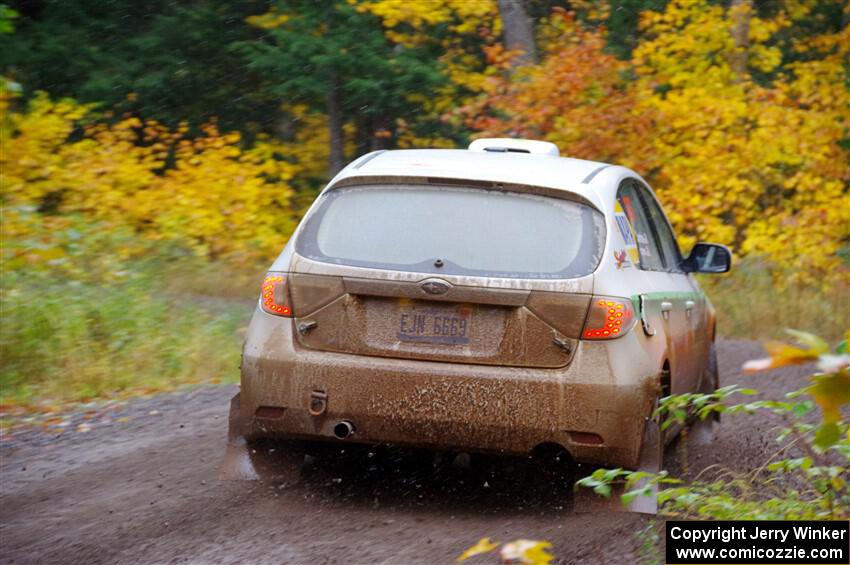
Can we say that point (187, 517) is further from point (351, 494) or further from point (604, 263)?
point (604, 263)

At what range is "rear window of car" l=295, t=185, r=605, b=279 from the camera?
5.64 metres

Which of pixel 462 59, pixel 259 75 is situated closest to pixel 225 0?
pixel 259 75

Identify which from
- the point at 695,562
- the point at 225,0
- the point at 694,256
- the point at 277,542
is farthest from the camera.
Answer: the point at 225,0

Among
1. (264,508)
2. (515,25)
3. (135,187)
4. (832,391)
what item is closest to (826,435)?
(832,391)

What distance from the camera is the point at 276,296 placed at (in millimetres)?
5828

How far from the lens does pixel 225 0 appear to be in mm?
29391

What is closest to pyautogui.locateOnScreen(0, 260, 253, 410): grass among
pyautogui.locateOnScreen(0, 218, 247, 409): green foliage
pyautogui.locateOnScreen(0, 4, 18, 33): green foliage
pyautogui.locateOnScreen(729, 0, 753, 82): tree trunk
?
pyautogui.locateOnScreen(0, 218, 247, 409): green foliage

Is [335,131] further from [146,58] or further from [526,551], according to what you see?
[526,551]

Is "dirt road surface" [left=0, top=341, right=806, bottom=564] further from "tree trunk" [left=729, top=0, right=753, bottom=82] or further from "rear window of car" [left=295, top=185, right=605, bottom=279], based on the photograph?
"tree trunk" [left=729, top=0, right=753, bottom=82]

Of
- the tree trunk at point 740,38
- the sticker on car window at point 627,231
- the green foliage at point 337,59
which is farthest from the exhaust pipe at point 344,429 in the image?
the green foliage at point 337,59

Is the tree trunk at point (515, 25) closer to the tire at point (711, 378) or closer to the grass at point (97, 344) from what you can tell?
the grass at point (97, 344)

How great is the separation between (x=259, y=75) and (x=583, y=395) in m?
25.4

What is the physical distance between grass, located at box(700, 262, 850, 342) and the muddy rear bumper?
1003 centimetres

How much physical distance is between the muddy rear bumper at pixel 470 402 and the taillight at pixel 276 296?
205 millimetres
